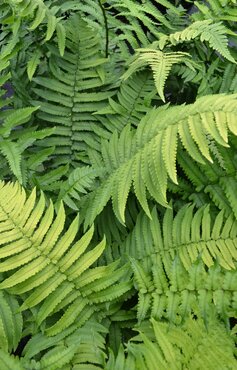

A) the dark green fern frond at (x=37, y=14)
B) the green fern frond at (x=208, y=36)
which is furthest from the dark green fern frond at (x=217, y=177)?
the dark green fern frond at (x=37, y=14)

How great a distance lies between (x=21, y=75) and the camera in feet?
7.71

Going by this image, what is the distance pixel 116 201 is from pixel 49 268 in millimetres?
373

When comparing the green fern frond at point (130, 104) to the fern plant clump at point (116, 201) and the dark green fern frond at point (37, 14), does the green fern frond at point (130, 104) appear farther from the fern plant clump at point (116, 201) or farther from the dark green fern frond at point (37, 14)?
the dark green fern frond at point (37, 14)

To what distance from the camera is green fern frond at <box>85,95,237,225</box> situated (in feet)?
5.42

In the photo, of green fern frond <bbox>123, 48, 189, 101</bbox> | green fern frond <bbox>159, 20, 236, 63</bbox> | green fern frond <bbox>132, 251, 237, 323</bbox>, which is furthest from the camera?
green fern frond <bbox>159, 20, 236, 63</bbox>

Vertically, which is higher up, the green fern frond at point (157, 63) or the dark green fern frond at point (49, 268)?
the green fern frond at point (157, 63)

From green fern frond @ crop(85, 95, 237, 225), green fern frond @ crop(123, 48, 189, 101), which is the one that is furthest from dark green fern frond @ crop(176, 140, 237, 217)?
green fern frond @ crop(123, 48, 189, 101)

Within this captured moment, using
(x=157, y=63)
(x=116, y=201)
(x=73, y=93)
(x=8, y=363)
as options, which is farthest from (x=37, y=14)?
(x=8, y=363)

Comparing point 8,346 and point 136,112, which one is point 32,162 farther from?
point 8,346

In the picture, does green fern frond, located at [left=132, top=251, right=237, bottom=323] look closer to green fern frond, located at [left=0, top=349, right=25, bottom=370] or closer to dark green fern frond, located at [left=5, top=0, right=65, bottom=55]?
green fern frond, located at [left=0, top=349, right=25, bottom=370]

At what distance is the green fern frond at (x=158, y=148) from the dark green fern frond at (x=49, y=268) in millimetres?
187

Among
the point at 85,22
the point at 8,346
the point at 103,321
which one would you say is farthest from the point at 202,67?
the point at 8,346

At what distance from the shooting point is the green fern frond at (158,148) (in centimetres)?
165

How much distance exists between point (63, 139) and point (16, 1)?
64 centimetres
